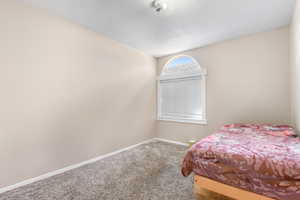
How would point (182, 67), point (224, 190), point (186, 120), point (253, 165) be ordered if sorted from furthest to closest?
point (182, 67), point (186, 120), point (224, 190), point (253, 165)

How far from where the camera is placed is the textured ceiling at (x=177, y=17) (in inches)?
71.9

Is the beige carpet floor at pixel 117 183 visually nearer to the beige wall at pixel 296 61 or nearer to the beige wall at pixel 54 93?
the beige wall at pixel 54 93

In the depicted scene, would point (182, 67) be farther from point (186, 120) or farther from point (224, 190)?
point (224, 190)

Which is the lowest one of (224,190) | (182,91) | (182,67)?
(224,190)

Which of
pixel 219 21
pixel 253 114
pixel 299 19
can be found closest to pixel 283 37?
pixel 299 19

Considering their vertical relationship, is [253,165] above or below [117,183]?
above

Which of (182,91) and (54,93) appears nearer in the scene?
(54,93)

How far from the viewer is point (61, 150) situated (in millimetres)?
2107

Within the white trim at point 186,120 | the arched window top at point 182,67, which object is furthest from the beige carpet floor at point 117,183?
the arched window top at point 182,67

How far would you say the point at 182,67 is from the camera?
11.7 ft

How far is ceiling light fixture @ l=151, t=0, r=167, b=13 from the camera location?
177cm

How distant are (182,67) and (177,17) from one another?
1.59 metres

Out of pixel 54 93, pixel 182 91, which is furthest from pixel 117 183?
pixel 182 91

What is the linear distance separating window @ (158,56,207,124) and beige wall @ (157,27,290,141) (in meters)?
0.17
